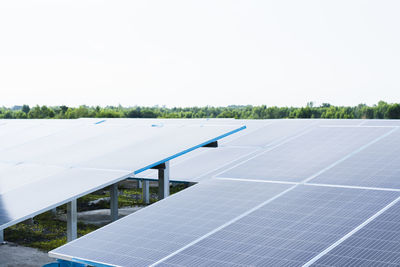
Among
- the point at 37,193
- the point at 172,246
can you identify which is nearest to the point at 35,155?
the point at 37,193

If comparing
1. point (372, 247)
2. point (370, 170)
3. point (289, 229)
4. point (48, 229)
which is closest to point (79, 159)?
point (289, 229)

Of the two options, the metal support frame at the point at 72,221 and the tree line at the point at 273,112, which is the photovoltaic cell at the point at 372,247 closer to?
the metal support frame at the point at 72,221

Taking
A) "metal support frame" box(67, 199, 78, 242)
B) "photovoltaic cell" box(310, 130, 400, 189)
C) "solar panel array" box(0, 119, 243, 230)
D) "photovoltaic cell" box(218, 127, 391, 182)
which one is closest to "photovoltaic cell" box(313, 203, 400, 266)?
"photovoltaic cell" box(310, 130, 400, 189)

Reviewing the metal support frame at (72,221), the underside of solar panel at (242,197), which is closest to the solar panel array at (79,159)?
the underside of solar panel at (242,197)

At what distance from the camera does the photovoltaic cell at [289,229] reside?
25.4ft

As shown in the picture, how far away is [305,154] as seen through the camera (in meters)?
13.5

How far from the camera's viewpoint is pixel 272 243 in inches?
321

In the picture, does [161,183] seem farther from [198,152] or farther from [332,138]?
[198,152]

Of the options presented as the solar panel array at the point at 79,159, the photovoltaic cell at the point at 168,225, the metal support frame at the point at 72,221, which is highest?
the solar panel array at the point at 79,159

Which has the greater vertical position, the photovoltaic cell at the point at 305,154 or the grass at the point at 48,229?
the photovoltaic cell at the point at 305,154

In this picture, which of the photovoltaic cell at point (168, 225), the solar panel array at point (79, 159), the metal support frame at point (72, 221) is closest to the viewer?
the photovoltaic cell at point (168, 225)

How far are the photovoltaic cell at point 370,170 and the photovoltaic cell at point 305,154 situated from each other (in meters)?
0.43

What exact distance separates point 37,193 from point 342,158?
7461mm

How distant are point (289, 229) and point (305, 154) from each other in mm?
5183
